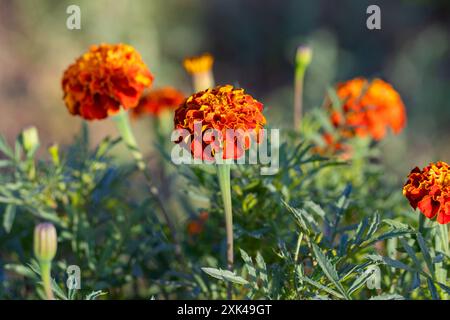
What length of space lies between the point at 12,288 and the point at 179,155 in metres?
0.50

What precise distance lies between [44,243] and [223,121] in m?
0.33

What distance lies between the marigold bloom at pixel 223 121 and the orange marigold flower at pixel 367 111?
665 mm

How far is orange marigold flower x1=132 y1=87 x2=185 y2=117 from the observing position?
5.86 feet

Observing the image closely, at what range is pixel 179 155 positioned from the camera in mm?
1318

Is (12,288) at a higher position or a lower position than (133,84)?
lower

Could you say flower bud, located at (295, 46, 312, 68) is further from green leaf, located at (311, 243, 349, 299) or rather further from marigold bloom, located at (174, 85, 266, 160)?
green leaf, located at (311, 243, 349, 299)

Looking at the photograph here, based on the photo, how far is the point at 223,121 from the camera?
1.04 metres

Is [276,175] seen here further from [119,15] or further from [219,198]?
[119,15]

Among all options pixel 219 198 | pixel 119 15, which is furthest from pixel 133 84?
pixel 119 15

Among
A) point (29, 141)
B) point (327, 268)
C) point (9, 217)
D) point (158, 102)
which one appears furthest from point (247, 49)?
point (327, 268)

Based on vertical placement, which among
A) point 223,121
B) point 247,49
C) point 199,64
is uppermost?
point 247,49

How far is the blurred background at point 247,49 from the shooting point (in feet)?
10.8

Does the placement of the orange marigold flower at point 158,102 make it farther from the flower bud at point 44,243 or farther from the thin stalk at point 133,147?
the flower bud at point 44,243

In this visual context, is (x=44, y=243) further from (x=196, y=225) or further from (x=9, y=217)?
(x=196, y=225)
